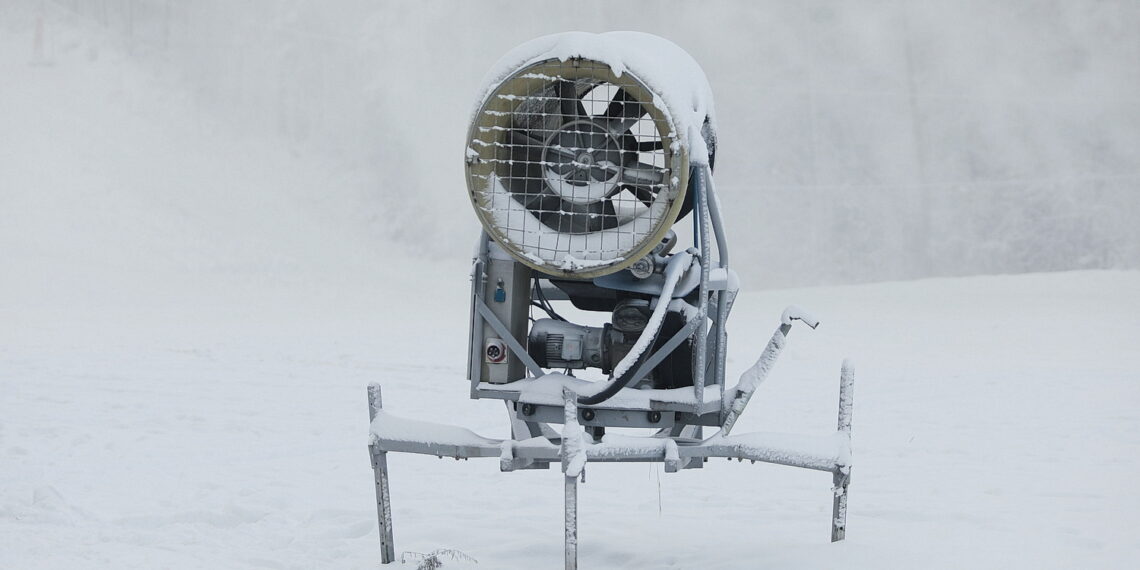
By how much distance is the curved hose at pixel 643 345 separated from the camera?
15.9 feet

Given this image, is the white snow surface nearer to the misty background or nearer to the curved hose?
the curved hose

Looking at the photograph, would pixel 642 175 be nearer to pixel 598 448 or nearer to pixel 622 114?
pixel 622 114

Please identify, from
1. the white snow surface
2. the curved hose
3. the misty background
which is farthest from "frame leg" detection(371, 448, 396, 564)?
the misty background

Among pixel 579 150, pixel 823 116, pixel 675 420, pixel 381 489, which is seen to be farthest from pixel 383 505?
pixel 823 116

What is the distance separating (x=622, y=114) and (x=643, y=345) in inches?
34.8

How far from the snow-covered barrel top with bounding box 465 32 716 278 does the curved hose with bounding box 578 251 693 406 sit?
0.20 metres

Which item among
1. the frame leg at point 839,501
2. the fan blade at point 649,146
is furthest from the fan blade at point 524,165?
the frame leg at point 839,501

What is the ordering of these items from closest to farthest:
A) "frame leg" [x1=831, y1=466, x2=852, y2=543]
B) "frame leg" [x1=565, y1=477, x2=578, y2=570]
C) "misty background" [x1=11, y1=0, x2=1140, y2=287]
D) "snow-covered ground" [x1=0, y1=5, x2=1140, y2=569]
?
"frame leg" [x1=565, y1=477, x2=578, y2=570], "frame leg" [x1=831, y1=466, x2=852, y2=543], "snow-covered ground" [x1=0, y1=5, x2=1140, y2=569], "misty background" [x1=11, y1=0, x2=1140, y2=287]

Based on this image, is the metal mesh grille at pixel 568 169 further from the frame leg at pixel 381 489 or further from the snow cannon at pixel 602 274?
the frame leg at pixel 381 489

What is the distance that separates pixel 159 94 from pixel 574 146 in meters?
17.4

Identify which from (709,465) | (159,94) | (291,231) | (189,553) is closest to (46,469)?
(189,553)

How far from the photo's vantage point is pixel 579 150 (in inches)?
196

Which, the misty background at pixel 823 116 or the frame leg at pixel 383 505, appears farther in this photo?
the misty background at pixel 823 116

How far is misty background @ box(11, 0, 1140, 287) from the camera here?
64.1 feet
